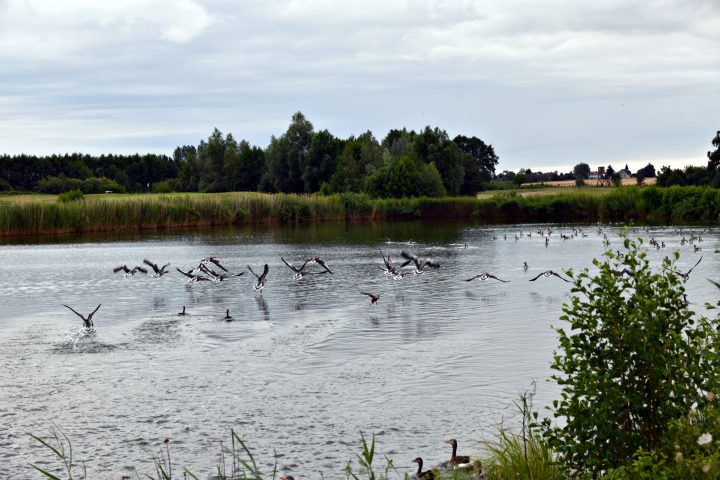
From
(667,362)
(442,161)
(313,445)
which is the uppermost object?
(442,161)

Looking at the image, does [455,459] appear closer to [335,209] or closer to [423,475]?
[423,475]

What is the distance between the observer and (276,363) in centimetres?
1491

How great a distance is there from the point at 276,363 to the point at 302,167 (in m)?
108

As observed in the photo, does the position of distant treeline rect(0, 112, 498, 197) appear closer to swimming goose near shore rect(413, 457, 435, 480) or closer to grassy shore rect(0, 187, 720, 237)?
grassy shore rect(0, 187, 720, 237)

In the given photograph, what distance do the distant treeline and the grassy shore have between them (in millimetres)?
14459

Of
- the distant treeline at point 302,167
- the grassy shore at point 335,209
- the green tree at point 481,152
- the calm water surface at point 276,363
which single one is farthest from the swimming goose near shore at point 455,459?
the green tree at point 481,152

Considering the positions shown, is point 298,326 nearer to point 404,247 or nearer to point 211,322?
point 211,322

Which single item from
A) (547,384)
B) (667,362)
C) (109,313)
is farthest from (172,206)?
(667,362)

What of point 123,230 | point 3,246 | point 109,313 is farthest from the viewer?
point 123,230

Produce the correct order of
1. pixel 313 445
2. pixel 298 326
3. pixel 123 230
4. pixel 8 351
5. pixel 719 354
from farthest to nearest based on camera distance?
pixel 123 230 < pixel 298 326 < pixel 8 351 < pixel 313 445 < pixel 719 354

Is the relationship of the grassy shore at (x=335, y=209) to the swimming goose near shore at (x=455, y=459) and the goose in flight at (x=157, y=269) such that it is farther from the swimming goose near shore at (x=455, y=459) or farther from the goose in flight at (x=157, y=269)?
the swimming goose near shore at (x=455, y=459)

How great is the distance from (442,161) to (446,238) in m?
59.6

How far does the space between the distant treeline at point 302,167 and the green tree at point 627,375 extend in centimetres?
8409

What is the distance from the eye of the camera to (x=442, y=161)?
10712 cm
